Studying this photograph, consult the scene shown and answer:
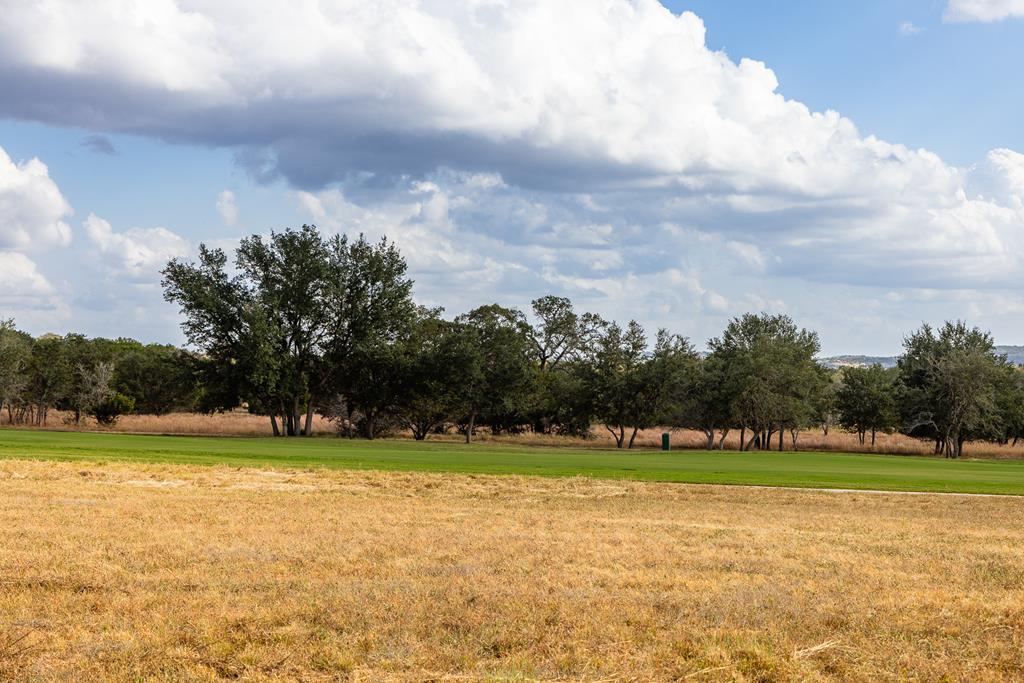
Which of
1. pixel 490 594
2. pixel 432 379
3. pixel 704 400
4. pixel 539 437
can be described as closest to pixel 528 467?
pixel 490 594

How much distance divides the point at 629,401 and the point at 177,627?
237 ft

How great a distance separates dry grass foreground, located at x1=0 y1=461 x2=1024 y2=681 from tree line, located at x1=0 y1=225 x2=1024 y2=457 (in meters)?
52.0

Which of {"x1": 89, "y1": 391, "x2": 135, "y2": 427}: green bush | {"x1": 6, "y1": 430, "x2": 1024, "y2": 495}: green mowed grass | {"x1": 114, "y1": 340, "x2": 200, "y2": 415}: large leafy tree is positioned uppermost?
{"x1": 114, "y1": 340, "x2": 200, "y2": 415}: large leafy tree

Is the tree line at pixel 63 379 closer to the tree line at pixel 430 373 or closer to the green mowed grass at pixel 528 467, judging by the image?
the tree line at pixel 430 373

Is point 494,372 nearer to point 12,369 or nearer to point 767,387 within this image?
point 767,387

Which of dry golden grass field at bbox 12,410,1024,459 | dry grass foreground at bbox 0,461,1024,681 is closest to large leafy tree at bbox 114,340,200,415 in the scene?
dry golden grass field at bbox 12,410,1024,459

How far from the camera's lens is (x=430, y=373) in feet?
242

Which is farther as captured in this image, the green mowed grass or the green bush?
the green bush

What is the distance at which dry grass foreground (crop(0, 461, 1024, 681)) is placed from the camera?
8.44 metres

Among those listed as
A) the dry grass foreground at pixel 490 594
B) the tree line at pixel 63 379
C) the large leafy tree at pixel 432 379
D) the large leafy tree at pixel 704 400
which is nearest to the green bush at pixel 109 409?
the tree line at pixel 63 379

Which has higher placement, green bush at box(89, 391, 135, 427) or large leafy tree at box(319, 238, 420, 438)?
large leafy tree at box(319, 238, 420, 438)

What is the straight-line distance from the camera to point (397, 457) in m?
43.9

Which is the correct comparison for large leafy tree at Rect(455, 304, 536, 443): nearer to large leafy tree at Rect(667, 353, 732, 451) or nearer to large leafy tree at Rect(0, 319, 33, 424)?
large leafy tree at Rect(667, 353, 732, 451)

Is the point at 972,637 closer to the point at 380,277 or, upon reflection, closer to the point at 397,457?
the point at 397,457
